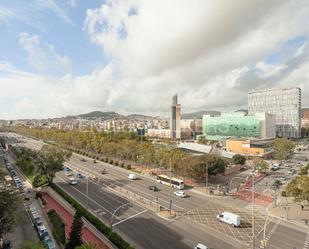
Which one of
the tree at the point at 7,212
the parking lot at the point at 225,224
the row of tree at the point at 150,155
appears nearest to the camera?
the tree at the point at 7,212

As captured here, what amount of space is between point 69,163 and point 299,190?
3111 inches

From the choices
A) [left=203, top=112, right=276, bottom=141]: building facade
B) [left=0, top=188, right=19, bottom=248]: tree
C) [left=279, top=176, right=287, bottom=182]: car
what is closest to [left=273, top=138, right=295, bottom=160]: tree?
[left=279, top=176, right=287, bottom=182]: car

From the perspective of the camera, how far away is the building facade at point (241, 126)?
170000mm

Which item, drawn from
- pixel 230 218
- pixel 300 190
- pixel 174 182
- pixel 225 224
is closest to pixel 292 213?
pixel 300 190

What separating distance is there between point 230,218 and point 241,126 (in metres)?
145

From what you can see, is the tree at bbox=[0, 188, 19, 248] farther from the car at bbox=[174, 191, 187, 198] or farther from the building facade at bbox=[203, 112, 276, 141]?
the building facade at bbox=[203, 112, 276, 141]

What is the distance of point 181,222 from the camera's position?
1661 inches

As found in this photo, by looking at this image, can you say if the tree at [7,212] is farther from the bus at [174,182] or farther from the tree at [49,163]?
the bus at [174,182]

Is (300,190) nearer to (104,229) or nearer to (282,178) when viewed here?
(282,178)

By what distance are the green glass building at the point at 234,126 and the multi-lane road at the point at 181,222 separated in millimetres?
125321

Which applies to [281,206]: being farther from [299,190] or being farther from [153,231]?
[153,231]

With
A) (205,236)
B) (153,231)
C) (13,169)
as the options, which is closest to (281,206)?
(205,236)

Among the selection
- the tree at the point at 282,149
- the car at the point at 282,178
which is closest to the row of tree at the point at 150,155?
the car at the point at 282,178

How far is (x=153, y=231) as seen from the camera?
38969 millimetres
